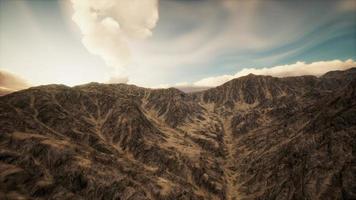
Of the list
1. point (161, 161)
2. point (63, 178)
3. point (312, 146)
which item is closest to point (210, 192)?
point (161, 161)

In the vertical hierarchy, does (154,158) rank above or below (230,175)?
above

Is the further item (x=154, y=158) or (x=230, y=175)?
(x=230, y=175)

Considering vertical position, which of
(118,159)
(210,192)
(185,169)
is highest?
(118,159)

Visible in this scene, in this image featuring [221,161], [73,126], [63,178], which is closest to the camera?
[63,178]

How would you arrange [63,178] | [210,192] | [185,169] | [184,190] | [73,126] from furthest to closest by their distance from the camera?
[73,126] < [185,169] < [210,192] < [184,190] < [63,178]

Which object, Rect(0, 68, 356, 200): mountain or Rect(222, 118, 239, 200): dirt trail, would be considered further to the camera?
Rect(222, 118, 239, 200): dirt trail

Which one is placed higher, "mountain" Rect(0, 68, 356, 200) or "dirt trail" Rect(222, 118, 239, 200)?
"mountain" Rect(0, 68, 356, 200)

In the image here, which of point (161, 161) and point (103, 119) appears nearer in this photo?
point (161, 161)

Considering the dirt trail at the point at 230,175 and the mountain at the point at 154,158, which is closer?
the mountain at the point at 154,158

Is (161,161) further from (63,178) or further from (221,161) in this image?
(63,178)

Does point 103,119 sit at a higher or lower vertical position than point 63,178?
higher

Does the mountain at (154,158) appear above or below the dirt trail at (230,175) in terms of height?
above
